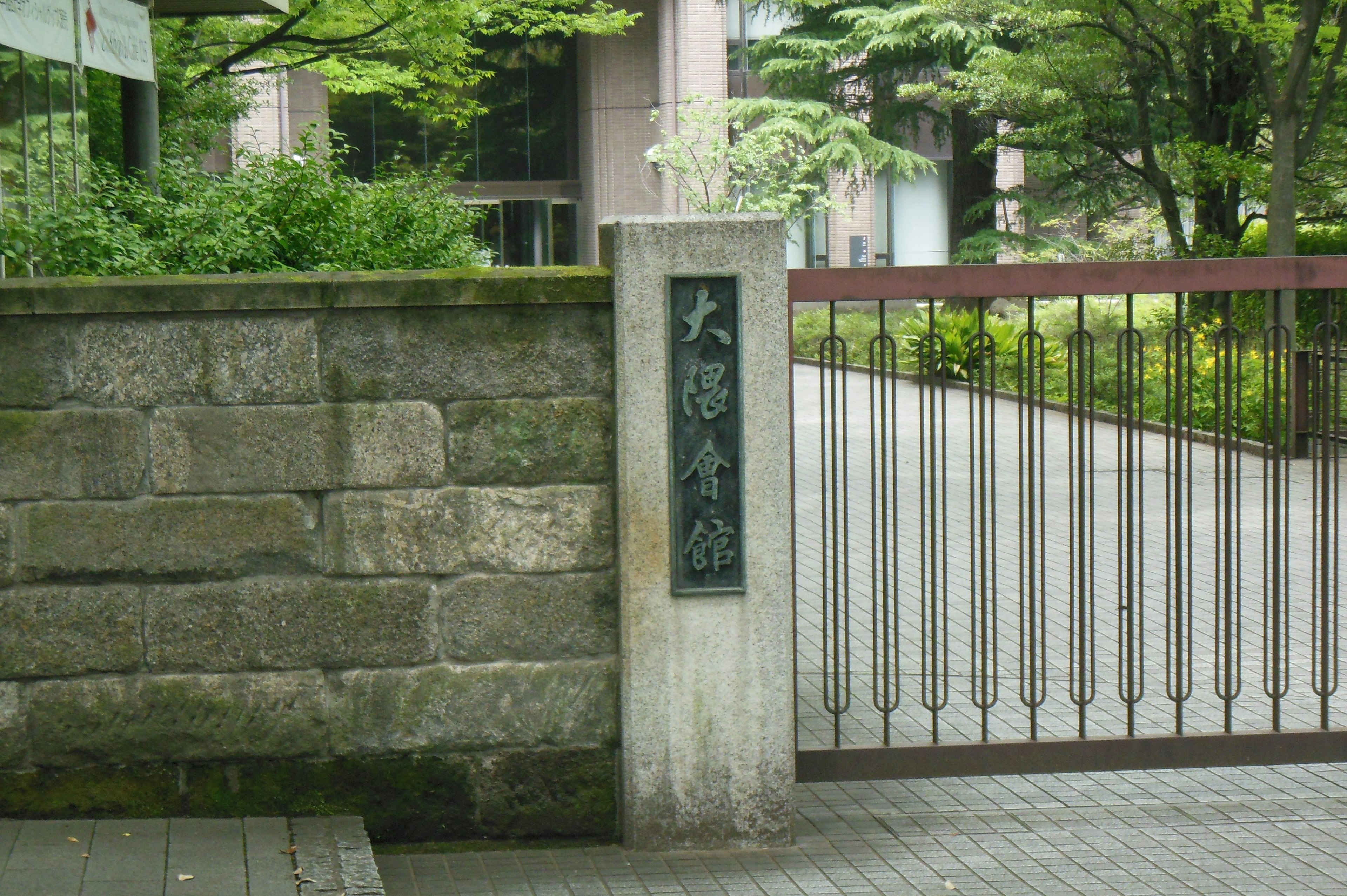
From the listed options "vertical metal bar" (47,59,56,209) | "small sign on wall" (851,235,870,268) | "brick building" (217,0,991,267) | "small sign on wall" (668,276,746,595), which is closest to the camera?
"small sign on wall" (668,276,746,595)

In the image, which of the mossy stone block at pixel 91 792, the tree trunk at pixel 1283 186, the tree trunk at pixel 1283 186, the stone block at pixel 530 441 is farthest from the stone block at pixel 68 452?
the tree trunk at pixel 1283 186

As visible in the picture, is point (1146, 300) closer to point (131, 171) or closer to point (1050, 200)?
point (1050, 200)

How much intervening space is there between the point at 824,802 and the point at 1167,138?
25733mm

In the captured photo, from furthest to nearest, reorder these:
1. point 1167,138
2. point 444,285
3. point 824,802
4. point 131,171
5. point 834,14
Result: point 834,14, point 1167,138, point 131,171, point 824,802, point 444,285

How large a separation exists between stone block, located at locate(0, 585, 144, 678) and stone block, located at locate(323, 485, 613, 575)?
67cm

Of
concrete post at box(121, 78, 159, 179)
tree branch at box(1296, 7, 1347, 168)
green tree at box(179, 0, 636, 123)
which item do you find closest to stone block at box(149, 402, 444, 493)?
concrete post at box(121, 78, 159, 179)

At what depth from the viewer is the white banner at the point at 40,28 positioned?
8.51m

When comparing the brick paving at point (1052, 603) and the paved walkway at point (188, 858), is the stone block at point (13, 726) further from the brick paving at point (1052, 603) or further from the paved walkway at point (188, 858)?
the brick paving at point (1052, 603)

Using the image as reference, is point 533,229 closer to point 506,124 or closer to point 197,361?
point 506,124

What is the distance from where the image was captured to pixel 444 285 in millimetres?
4688

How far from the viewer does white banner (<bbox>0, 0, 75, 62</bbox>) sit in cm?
851

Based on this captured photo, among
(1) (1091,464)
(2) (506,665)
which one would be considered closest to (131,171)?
(2) (506,665)

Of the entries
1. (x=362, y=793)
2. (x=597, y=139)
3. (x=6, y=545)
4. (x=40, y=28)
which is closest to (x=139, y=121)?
(x=40, y=28)

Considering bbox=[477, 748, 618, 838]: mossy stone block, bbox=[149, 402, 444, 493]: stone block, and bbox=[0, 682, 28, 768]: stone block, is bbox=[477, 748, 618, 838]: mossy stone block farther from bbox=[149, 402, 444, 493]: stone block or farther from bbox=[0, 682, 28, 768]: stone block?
bbox=[0, 682, 28, 768]: stone block
